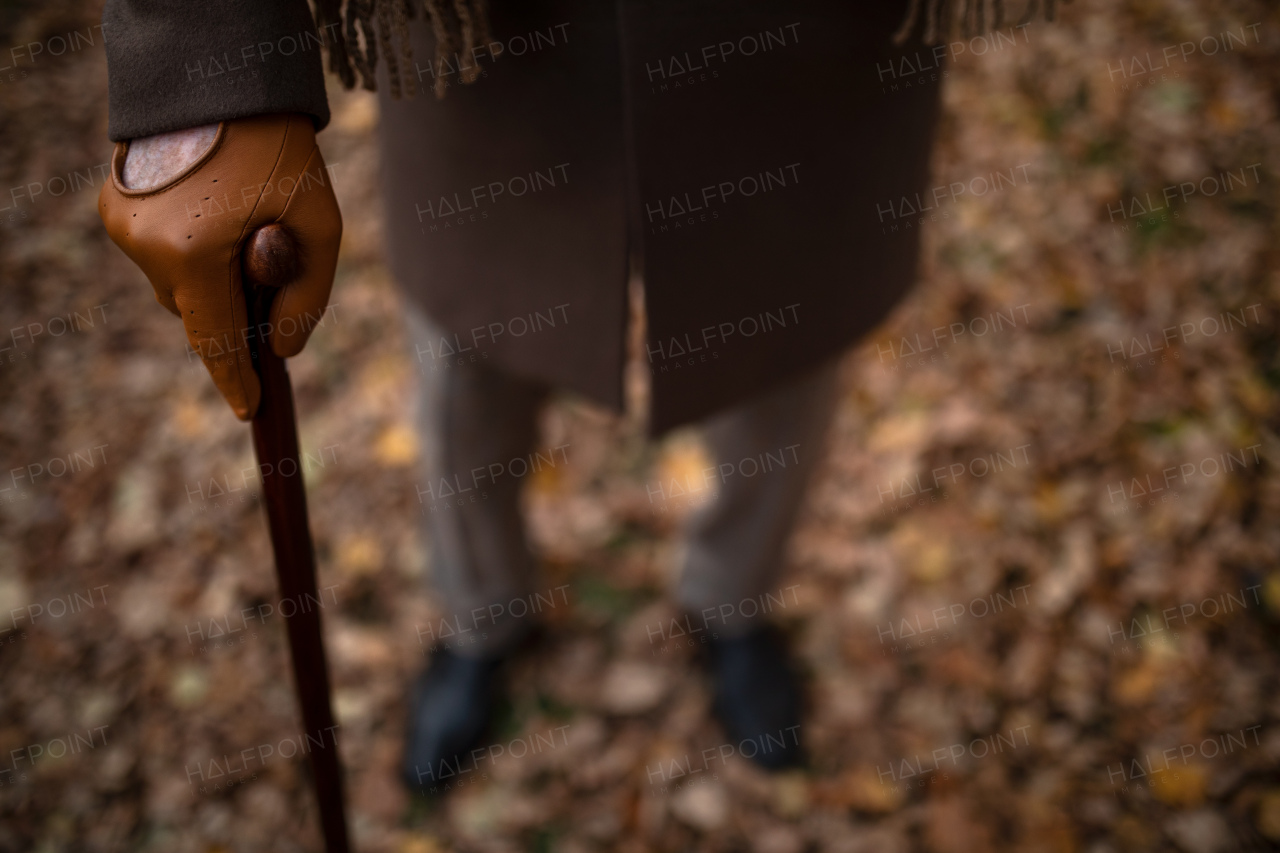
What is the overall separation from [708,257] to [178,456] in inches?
83.6

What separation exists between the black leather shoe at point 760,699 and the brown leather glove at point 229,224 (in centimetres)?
147

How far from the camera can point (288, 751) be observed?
204 cm

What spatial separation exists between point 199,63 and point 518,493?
1085 mm

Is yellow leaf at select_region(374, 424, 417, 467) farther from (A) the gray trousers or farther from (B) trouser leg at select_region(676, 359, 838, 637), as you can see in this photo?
(B) trouser leg at select_region(676, 359, 838, 637)

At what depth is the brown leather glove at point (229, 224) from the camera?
877 millimetres

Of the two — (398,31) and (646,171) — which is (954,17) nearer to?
(646,171)

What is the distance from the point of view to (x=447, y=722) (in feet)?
6.48

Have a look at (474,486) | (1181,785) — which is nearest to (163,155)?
(474,486)

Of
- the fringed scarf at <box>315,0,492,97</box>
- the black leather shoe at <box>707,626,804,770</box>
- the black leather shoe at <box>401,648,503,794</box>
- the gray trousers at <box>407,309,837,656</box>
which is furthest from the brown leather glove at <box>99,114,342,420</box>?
the black leather shoe at <box>707,626,804,770</box>

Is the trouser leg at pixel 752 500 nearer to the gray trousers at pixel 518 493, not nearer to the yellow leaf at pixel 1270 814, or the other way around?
the gray trousers at pixel 518 493

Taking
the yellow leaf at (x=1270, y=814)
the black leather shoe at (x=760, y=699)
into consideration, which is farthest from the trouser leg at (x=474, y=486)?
the yellow leaf at (x=1270, y=814)

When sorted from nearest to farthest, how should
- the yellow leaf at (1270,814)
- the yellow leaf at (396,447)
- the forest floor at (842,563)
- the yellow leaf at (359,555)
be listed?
1. the yellow leaf at (1270,814)
2. the forest floor at (842,563)
3. the yellow leaf at (359,555)
4. the yellow leaf at (396,447)

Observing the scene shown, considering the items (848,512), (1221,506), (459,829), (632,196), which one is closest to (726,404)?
(632,196)

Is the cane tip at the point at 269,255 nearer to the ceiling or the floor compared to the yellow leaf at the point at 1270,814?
nearer to the ceiling
